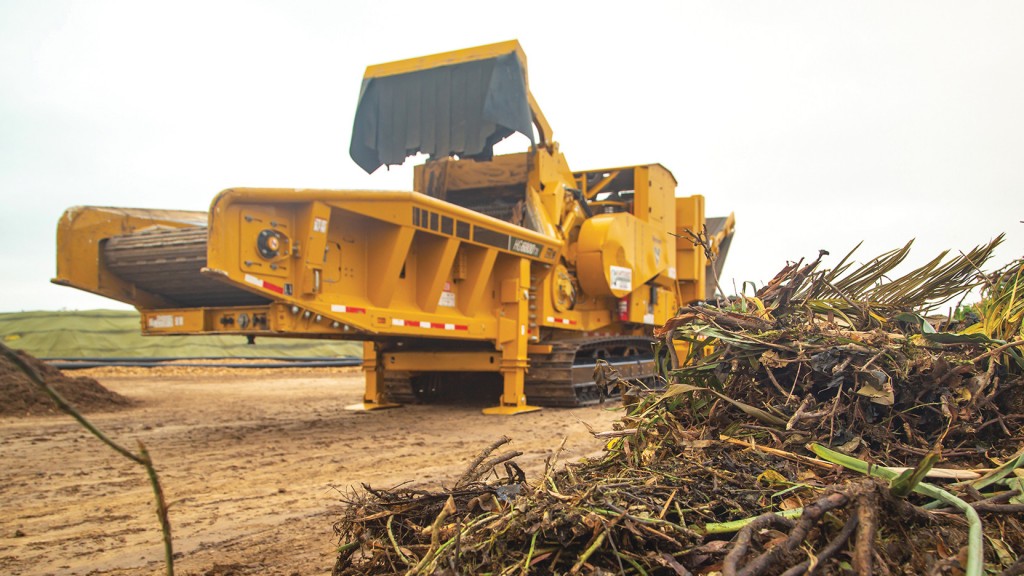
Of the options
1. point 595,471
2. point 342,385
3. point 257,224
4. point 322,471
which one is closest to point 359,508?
point 595,471

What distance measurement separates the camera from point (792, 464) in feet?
6.51

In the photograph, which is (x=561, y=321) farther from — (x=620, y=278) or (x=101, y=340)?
(x=101, y=340)

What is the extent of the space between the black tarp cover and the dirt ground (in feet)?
10.7

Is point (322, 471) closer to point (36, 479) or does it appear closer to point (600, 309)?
point (36, 479)

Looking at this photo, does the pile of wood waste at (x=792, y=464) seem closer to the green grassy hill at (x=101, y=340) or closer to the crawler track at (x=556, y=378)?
the crawler track at (x=556, y=378)

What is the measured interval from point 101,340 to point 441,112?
12903mm

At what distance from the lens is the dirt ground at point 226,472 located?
134 inches

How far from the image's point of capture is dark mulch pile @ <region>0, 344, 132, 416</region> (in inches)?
353

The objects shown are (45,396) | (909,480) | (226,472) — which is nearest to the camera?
(909,480)

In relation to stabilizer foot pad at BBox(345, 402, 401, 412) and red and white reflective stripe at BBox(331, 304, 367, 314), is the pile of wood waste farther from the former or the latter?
stabilizer foot pad at BBox(345, 402, 401, 412)

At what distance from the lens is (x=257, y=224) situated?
6.64 meters

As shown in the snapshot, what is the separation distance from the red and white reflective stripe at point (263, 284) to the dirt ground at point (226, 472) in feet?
4.38

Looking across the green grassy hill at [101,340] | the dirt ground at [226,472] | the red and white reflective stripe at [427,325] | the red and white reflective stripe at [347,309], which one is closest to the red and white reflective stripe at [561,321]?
the dirt ground at [226,472]

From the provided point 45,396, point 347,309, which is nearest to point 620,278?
point 347,309
